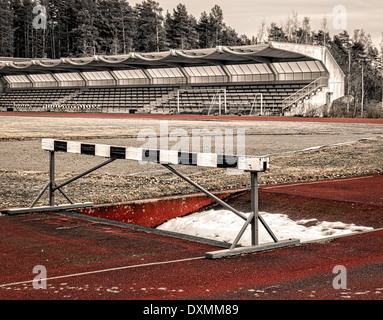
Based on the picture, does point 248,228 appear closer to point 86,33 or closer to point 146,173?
point 146,173

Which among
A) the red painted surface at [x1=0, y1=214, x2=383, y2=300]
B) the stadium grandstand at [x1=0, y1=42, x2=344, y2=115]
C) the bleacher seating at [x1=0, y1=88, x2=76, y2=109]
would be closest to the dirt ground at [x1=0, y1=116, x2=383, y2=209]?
the red painted surface at [x1=0, y1=214, x2=383, y2=300]

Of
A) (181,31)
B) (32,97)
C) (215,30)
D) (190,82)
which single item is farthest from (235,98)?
(215,30)

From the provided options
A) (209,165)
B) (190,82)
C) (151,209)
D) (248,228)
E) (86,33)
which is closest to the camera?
(209,165)

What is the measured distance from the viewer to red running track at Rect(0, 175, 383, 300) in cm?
449

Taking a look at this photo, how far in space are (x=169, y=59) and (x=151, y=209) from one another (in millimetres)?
51791

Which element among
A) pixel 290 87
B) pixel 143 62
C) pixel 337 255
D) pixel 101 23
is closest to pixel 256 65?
pixel 290 87

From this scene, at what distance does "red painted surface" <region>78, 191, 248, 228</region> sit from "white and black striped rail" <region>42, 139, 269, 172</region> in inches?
38.4

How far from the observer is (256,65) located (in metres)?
56.9

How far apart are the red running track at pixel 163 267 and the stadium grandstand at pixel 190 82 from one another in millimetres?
44158

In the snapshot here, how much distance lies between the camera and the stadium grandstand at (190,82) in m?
52.8

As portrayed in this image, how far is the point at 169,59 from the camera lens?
59.8 meters

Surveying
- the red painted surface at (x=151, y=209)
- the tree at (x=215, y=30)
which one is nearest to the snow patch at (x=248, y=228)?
the red painted surface at (x=151, y=209)
